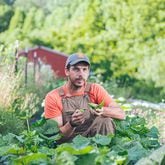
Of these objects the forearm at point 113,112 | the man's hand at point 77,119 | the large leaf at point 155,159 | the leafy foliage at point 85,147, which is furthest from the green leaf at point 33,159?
the forearm at point 113,112

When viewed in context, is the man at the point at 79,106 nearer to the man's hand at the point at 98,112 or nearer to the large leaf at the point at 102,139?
the man's hand at the point at 98,112

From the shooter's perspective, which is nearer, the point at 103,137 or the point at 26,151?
the point at 26,151

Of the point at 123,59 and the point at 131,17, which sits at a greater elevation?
the point at 131,17

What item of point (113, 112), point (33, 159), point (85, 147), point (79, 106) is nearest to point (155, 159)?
point (85, 147)

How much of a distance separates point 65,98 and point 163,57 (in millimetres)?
19724

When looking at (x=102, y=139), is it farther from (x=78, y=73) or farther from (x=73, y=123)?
(x=78, y=73)

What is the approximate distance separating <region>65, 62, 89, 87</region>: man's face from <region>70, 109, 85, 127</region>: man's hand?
0.90 ft

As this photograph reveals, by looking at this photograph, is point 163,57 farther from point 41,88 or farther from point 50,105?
point 50,105

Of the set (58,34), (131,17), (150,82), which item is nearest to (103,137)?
(150,82)

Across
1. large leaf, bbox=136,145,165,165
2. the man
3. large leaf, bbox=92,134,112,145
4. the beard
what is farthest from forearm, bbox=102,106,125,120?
large leaf, bbox=136,145,165,165

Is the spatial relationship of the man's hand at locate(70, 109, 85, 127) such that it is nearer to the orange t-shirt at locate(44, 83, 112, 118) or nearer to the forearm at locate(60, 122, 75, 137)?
the forearm at locate(60, 122, 75, 137)

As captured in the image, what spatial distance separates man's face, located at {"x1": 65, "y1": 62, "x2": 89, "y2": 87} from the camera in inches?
195

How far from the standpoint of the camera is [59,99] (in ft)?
16.5

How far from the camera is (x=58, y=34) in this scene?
132 ft
